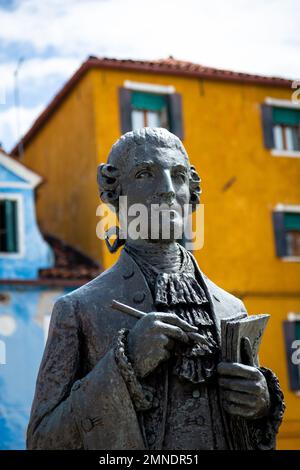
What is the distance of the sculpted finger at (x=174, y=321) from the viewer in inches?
203

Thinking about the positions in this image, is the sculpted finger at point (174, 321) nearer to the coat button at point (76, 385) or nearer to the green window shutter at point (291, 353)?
the coat button at point (76, 385)

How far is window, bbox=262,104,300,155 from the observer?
1190 inches

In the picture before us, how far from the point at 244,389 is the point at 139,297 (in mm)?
659

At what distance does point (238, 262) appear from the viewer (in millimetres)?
28984

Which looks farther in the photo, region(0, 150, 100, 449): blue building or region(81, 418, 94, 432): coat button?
region(0, 150, 100, 449): blue building

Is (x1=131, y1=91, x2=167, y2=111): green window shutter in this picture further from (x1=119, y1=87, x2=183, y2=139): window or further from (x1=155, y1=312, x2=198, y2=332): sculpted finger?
(x1=155, y1=312, x2=198, y2=332): sculpted finger

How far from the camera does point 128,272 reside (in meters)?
5.60

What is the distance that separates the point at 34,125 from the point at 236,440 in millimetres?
26687

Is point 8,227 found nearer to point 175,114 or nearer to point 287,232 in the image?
point 175,114

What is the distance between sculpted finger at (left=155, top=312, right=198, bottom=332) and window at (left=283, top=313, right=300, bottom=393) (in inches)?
899

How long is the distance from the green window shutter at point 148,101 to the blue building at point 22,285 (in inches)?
141

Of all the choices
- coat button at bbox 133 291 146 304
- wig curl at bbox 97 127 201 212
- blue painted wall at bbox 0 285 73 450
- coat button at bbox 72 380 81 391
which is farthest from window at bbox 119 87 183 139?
coat button at bbox 72 380 81 391

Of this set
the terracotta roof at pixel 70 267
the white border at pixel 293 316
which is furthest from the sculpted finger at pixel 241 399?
the white border at pixel 293 316
